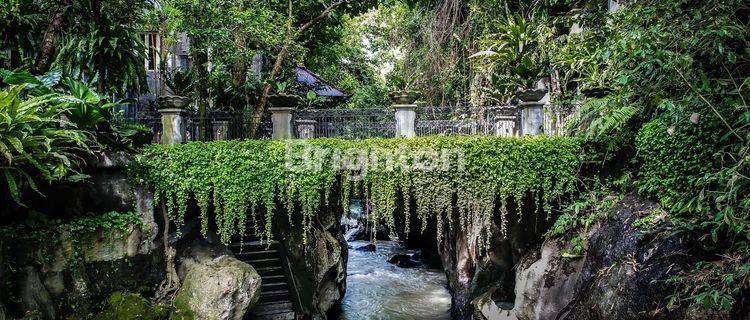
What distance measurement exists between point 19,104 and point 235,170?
2.76m

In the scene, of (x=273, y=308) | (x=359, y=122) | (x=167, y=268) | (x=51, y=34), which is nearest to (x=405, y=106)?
(x=359, y=122)

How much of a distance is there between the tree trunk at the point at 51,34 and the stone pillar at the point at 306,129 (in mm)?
4178

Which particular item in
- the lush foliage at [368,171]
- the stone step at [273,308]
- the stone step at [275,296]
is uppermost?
the lush foliage at [368,171]

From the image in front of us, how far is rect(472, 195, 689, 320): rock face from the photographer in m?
5.05

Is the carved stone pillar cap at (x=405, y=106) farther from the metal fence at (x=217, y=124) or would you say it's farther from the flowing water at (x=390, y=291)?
the flowing water at (x=390, y=291)

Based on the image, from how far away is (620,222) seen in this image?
6133 millimetres

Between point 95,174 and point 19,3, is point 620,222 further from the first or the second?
point 19,3

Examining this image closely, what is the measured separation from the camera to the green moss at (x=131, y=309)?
6.47 metres

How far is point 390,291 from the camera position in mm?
11336

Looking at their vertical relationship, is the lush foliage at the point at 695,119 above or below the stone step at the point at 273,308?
above

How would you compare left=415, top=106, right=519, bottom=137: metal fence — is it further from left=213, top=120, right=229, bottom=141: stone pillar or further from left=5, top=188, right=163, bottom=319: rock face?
left=5, top=188, right=163, bottom=319: rock face

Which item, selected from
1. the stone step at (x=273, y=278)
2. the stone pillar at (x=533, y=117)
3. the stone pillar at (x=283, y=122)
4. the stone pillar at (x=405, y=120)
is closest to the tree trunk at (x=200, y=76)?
the stone pillar at (x=283, y=122)

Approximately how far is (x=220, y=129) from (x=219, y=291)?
10.4 ft

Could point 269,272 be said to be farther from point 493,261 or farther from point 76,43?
point 76,43
